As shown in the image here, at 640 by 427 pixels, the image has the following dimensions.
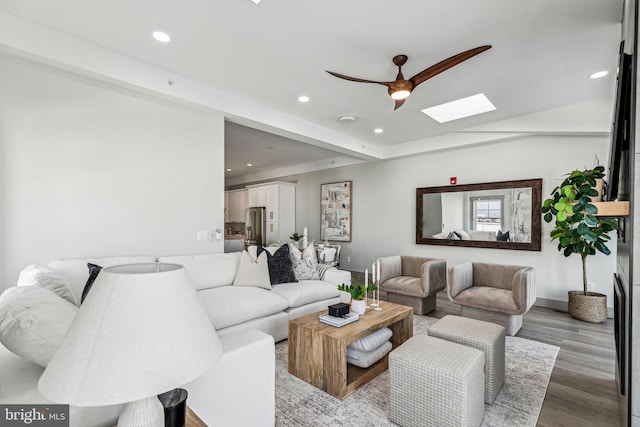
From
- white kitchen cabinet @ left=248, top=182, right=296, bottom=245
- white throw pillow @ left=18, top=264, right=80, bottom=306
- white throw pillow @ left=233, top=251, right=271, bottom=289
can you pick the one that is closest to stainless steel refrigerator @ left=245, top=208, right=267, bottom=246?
white kitchen cabinet @ left=248, top=182, right=296, bottom=245

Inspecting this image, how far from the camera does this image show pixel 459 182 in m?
5.23

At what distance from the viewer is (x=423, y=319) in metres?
3.80

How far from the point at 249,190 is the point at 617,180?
25.7 ft

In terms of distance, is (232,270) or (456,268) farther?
(456,268)

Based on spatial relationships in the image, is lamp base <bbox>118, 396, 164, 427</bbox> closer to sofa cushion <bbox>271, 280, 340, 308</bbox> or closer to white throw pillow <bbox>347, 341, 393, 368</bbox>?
white throw pillow <bbox>347, 341, 393, 368</bbox>

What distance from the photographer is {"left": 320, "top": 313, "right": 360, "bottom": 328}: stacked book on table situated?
91.8 inches

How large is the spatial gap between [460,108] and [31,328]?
4.56m

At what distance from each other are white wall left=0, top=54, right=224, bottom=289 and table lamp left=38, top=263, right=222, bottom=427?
2554 mm

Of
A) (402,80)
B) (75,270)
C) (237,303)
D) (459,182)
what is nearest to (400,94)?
(402,80)

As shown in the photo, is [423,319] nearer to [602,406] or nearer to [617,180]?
[602,406]

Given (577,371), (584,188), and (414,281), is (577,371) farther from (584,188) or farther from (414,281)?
(414,281)

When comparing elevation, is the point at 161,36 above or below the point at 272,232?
above

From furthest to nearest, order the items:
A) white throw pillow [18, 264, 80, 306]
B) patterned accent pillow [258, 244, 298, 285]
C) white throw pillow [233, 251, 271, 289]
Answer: patterned accent pillow [258, 244, 298, 285] < white throw pillow [233, 251, 271, 289] < white throw pillow [18, 264, 80, 306]

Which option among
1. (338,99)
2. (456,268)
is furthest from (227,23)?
(456,268)
